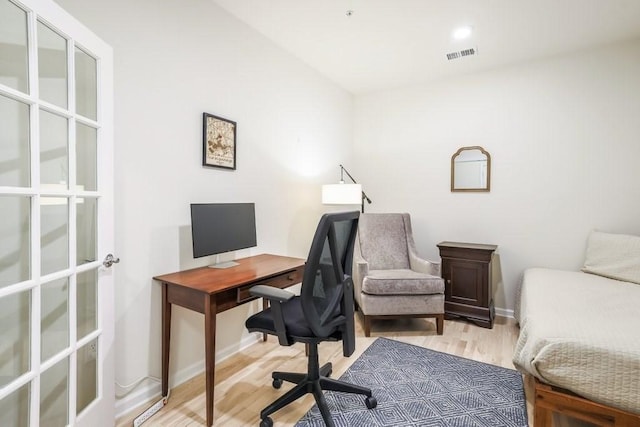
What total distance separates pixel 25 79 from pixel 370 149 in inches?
134

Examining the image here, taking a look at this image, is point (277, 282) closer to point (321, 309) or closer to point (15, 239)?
point (321, 309)

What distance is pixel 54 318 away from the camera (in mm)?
1250

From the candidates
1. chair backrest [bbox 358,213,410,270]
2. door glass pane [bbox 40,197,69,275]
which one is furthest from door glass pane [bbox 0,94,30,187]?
chair backrest [bbox 358,213,410,270]

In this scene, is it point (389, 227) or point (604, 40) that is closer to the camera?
point (604, 40)

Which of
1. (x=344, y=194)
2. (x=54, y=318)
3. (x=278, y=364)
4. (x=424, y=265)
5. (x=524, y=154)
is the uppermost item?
(x=524, y=154)

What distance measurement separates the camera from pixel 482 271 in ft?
9.73

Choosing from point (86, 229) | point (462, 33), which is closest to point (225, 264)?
point (86, 229)

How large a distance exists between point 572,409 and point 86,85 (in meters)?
2.66

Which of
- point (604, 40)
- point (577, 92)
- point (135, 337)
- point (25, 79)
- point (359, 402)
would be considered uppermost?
point (604, 40)

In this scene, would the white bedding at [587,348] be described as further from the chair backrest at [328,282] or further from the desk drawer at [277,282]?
the desk drawer at [277,282]

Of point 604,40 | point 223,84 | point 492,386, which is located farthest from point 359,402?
point 604,40

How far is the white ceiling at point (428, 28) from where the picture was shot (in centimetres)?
225

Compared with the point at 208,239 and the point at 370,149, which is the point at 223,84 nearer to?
the point at 208,239

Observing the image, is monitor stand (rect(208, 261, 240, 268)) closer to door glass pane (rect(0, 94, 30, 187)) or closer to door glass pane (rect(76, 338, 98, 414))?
door glass pane (rect(76, 338, 98, 414))
